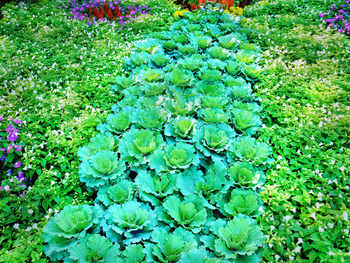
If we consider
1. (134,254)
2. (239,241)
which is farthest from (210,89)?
(134,254)

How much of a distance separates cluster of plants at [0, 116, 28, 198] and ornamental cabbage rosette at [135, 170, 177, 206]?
1.18 m

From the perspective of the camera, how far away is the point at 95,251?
1.74m

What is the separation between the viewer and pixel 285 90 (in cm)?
345

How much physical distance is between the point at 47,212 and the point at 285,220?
2.09 meters

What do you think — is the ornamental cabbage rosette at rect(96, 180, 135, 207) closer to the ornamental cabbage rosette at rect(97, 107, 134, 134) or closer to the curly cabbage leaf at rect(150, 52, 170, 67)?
the ornamental cabbage rosette at rect(97, 107, 134, 134)

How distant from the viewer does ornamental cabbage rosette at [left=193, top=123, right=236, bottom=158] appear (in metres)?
2.52

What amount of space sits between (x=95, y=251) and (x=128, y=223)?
0.30m

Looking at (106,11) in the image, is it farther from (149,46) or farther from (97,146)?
(97,146)

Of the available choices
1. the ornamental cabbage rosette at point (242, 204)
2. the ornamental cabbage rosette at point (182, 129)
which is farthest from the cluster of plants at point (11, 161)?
the ornamental cabbage rosette at point (242, 204)

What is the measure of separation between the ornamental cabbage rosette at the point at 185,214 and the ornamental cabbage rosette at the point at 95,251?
46 centimetres

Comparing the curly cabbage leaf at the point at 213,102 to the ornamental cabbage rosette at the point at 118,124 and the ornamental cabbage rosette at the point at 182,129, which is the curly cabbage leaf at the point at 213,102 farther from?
the ornamental cabbage rosette at the point at 118,124

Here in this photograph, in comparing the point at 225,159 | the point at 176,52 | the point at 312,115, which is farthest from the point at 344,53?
the point at 225,159

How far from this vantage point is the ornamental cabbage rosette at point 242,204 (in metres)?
2.06

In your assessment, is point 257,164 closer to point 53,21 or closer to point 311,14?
point 311,14
